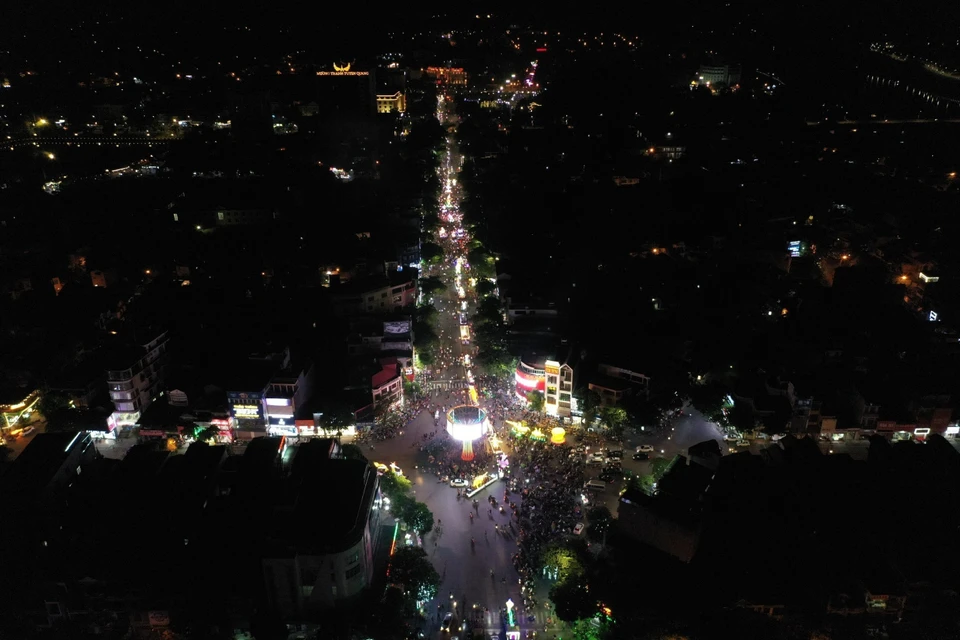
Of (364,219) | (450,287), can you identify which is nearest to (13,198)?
(364,219)

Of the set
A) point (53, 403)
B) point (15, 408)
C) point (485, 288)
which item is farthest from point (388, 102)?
point (15, 408)

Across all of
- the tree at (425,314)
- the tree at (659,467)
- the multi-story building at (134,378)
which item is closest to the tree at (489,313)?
the tree at (425,314)

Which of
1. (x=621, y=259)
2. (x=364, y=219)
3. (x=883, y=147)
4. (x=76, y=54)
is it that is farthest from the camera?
(x=76, y=54)

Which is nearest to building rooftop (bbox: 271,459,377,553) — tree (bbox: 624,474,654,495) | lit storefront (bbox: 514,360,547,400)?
tree (bbox: 624,474,654,495)

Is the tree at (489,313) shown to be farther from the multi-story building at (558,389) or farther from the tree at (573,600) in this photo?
the tree at (573,600)

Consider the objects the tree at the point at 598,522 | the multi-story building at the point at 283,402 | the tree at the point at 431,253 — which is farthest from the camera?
the tree at the point at 431,253

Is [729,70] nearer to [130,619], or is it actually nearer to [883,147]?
[883,147]
